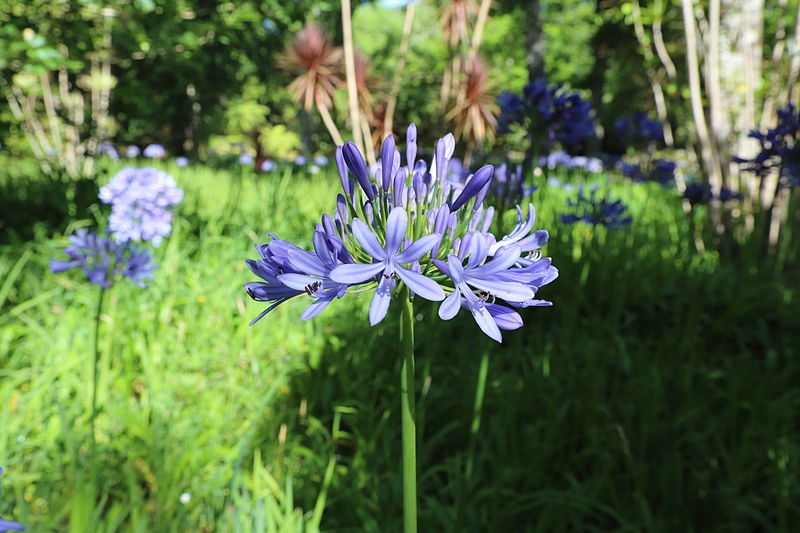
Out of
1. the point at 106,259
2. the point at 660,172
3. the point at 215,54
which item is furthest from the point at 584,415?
the point at 215,54

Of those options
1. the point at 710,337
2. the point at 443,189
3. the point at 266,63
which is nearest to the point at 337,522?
the point at 443,189

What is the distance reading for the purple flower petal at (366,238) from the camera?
0.63 m

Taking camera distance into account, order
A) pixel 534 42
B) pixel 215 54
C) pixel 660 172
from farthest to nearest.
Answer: pixel 215 54 < pixel 534 42 < pixel 660 172

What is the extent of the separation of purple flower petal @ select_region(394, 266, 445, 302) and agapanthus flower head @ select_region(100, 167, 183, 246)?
153cm

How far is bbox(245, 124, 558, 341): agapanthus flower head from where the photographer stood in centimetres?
64

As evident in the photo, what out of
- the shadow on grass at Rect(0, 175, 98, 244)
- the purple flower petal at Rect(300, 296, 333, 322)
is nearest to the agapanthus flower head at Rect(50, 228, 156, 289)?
the purple flower petal at Rect(300, 296, 333, 322)

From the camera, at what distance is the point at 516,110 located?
2.12 metres

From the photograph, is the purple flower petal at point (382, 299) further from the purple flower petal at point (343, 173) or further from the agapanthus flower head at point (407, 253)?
the purple flower petal at point (343, 173)

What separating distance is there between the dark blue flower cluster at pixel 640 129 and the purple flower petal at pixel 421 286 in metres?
4.47

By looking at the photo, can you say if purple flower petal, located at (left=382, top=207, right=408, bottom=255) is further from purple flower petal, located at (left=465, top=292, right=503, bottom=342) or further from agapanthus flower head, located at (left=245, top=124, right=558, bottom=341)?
purple flower petal, located at (left=465, top=292, right=503, bottom=342)

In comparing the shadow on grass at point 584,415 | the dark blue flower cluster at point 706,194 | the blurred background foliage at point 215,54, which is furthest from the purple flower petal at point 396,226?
the blurred background foliage at point 215,54

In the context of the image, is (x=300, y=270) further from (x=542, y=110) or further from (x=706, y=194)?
(x=706, y=194)

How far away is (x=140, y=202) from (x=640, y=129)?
4240mm

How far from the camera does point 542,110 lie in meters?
2.05
